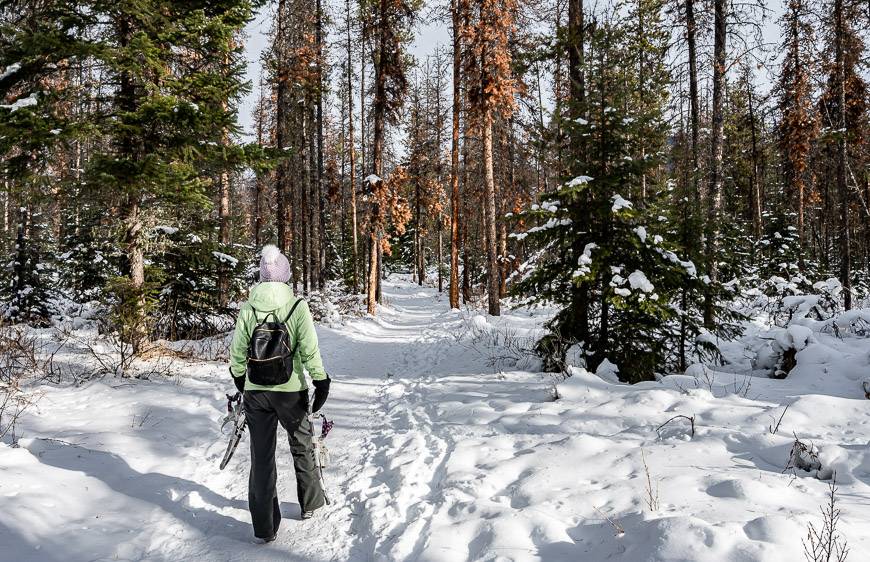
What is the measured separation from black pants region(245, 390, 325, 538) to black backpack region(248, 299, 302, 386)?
183 mm

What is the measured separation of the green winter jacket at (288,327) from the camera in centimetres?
374

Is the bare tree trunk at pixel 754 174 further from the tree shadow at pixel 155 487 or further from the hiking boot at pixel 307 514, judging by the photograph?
the tree shadow at pixel 155 487

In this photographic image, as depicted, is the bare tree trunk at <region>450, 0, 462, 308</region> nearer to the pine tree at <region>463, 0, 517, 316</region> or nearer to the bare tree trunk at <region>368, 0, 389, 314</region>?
the pine tree at <region>463, 0, 517, 316</region>

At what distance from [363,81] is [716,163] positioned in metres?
19.2

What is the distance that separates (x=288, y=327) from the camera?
377cm

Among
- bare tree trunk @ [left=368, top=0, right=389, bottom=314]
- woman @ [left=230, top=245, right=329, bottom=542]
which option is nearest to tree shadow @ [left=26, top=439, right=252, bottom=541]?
woman @ [left=230, top=245, right=329, bottom=542]

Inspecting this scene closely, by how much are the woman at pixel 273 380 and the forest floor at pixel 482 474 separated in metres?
0.35

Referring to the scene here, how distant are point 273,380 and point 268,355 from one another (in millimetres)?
203

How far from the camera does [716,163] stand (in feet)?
36.6

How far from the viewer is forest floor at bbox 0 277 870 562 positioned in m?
3.13

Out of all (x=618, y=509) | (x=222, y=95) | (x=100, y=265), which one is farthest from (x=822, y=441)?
(x=100, y=265)

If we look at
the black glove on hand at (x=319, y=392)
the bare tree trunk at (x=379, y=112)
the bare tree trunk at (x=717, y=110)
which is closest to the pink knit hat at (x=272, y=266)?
the black glove on hand at (x=319, y=392)

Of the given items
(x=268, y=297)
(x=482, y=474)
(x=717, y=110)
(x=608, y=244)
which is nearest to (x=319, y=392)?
(x=268, y=297)

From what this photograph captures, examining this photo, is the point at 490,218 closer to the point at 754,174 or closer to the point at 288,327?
the point at 288,327
